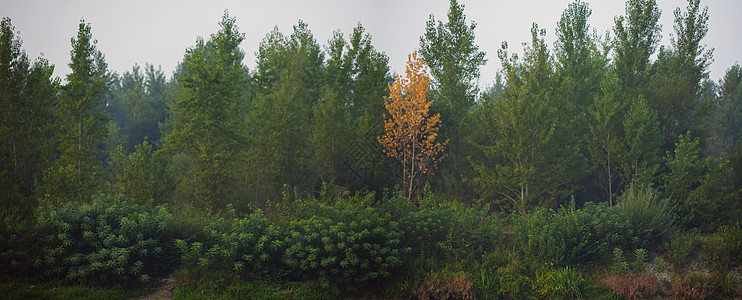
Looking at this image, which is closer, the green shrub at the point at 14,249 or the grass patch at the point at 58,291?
the grass patch at the point at 58,291

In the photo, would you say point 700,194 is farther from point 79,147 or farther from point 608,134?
point 79,147

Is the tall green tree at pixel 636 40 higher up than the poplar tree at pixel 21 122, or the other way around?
the tall green tree at pixel 636 40

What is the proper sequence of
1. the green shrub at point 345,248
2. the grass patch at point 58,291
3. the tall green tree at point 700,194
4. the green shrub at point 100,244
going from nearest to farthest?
the grass patch at point 58,291 < the green shrub at point 100,244 < the green shrub at point 345,248 < the tall green tree at point 700,194

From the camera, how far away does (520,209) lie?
1741 centimetres

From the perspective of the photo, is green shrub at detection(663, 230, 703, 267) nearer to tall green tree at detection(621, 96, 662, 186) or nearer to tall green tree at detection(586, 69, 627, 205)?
tall green tree at detection(621, 96, 662, 186)

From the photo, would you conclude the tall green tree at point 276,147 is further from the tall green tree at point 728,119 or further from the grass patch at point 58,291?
the tall green tree at point 728,119

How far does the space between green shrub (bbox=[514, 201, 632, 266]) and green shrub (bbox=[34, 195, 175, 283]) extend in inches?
347

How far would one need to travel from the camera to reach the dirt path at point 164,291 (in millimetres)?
9336

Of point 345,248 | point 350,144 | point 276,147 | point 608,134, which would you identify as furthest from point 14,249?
point 608,134

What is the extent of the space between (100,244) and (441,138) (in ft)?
43.8

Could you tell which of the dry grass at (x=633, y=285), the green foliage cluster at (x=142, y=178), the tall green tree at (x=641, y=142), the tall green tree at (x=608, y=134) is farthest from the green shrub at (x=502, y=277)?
the green foliage cluster at (x=142, y=178)

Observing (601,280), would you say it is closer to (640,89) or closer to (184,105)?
(640,89)

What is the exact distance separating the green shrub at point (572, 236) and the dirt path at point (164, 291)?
8.31 metres

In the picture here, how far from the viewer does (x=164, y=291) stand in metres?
9.63
